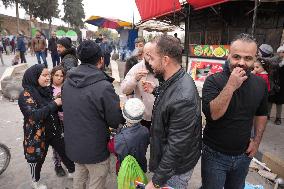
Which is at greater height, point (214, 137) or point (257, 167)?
point (214, 137)

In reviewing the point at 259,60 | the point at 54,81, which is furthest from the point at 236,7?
the point at 54,81

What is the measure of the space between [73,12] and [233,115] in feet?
224

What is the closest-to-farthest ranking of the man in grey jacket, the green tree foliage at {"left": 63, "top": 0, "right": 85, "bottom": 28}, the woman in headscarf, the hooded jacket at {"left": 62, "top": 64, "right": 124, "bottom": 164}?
1. the hooded jacket at {"left": 62, "top": 64, "right": 124, "bottom": 164}
2. the woman in headscarf
3. the man in grey jacket
4. the green tree foliage at {"left": 63, "top": 0, "right": 85, "bottom": 28}

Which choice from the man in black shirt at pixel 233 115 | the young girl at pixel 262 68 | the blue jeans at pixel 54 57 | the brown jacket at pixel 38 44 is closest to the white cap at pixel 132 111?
the man in black shirt at pixel 233 115

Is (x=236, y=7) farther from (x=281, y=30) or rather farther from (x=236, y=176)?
(x=236, y=176)

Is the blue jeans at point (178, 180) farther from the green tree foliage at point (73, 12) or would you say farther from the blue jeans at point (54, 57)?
the green tree foliage at point (73, 12)

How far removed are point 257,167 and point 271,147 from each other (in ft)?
2.89

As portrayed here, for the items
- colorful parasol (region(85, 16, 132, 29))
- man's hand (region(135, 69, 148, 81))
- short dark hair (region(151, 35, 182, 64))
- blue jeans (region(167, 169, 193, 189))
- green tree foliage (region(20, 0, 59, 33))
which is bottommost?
blue jeans (region(167, 169, 193, 189))

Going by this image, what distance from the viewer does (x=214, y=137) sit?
2305mm

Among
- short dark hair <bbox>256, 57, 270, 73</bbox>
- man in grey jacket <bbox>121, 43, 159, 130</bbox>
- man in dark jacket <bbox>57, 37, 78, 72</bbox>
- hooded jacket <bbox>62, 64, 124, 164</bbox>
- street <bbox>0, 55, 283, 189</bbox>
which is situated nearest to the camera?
hooded jacket <bbox>62, 64, 124, 164</bbox>

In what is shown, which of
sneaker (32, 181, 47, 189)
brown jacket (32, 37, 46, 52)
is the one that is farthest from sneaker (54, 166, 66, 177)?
brown jacket (32, 37, 46, 52)

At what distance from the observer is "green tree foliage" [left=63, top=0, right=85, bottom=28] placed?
6456 centimetres

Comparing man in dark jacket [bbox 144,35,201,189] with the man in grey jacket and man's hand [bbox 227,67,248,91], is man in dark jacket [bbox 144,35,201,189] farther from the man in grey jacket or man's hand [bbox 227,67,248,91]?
the man in grey jacket

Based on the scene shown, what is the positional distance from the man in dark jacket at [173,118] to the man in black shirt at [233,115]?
0.25 meters
